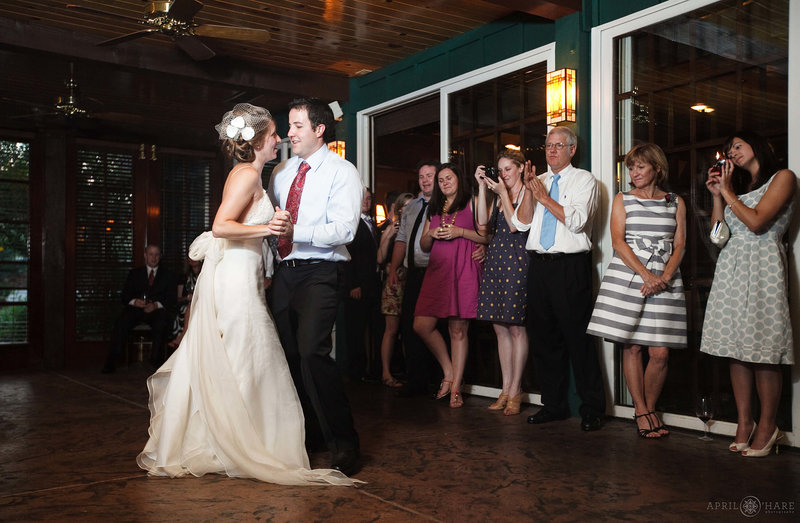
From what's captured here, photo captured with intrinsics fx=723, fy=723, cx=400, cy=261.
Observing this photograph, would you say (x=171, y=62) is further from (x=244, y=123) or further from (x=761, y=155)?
(x=761, y=155)

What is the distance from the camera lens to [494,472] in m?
3.10

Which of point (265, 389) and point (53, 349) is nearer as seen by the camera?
point (265, 389)

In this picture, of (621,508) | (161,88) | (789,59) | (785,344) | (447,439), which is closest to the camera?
(621,508)

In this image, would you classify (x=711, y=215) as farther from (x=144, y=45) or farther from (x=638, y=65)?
(x=144, y=45)

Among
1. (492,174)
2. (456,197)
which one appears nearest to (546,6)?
(492,174)

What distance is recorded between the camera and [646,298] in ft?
12.6

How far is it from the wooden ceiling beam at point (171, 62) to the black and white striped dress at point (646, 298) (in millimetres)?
3545

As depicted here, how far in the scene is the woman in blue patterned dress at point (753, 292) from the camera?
3314 millimetres

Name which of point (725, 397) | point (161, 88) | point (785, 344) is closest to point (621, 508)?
point (785, 344)

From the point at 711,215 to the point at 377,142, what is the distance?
3.60m

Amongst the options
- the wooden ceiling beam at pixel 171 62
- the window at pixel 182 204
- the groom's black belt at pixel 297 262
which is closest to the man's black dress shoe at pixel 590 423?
the groom's black belt at pixel 297 262

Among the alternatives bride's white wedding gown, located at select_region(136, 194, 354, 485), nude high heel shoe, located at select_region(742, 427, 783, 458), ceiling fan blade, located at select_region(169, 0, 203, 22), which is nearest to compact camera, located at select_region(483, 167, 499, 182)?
bride's white wedding gown, located at select_region(136, 194, 354, 485)

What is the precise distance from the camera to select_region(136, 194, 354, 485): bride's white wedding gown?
2938mm

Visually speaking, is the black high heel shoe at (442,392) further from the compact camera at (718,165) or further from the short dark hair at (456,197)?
the compact camera at (718,165)
